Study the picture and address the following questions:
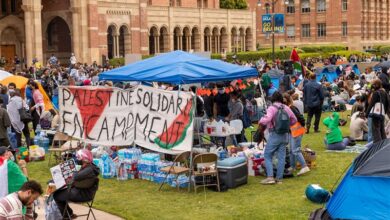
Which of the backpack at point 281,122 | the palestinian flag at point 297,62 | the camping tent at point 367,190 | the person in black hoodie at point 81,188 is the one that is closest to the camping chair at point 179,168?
the backpack at point 281,122

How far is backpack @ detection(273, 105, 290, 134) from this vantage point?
38.7 ft

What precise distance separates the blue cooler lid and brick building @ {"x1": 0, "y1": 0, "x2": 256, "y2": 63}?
3145 centimetres

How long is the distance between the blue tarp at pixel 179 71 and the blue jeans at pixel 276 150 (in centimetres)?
224

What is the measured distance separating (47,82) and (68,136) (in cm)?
1141

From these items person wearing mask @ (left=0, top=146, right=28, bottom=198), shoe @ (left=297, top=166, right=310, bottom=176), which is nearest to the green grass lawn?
shoe @ (left=297, top=166, right=310, bottom=176)

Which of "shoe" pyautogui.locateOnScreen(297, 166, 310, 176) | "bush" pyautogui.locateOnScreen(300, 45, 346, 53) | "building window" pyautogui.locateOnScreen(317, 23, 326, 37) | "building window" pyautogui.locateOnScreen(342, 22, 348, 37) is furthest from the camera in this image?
"building window" pyautogui.locateOnScreen(317, 23, 326, 37)

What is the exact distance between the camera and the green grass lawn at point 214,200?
1038 centimetres

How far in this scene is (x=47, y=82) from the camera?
25750mm

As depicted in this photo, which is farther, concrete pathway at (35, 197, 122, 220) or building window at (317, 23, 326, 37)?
building window at (317, 23, 326, 37)

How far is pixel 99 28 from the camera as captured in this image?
45750mm

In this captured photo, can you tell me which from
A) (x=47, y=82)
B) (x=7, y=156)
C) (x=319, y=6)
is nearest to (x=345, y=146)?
(x=7, y=156)

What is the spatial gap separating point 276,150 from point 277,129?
556 mm

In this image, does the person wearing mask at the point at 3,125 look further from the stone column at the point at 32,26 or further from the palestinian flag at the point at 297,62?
the stone column at the point at 32,26

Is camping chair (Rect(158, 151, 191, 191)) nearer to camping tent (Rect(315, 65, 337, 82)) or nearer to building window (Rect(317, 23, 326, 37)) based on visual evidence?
camping tent (Rect(315, 65, 337, 82))
